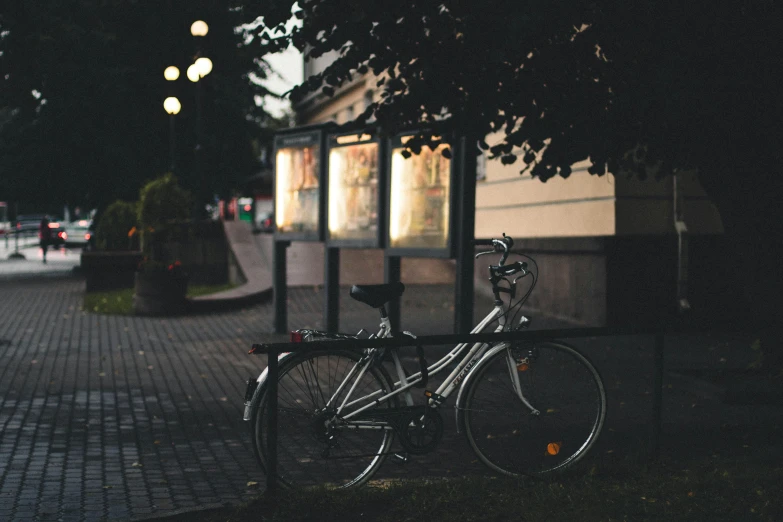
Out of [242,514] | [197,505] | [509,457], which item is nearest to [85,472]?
[197,505]

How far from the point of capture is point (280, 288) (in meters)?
13.6

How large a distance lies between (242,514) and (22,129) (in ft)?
89.9

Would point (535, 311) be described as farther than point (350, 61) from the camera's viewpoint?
Yes

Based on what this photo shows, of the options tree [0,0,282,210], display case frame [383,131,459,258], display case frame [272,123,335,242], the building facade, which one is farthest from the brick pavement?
tree [0,0,282,210]

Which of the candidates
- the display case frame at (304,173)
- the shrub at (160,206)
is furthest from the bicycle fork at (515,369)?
the shrub at (160,206)

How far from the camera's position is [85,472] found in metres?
6.32

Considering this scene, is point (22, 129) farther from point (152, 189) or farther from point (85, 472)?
point (85, 472)

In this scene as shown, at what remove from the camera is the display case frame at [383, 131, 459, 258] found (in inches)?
408

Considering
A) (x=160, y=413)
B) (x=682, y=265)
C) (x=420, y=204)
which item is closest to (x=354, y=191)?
(x=420, y=204)

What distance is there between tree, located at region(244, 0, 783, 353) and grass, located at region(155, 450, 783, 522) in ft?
9.30

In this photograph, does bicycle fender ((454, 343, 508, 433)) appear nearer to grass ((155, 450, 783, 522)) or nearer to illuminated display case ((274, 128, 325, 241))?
grass ((155, 450, 783, 522))

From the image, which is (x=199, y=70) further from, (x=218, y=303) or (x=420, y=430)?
(x=420, y=430)

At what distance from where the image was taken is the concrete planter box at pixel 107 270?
20.3m

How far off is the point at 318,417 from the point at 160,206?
11673 mm
